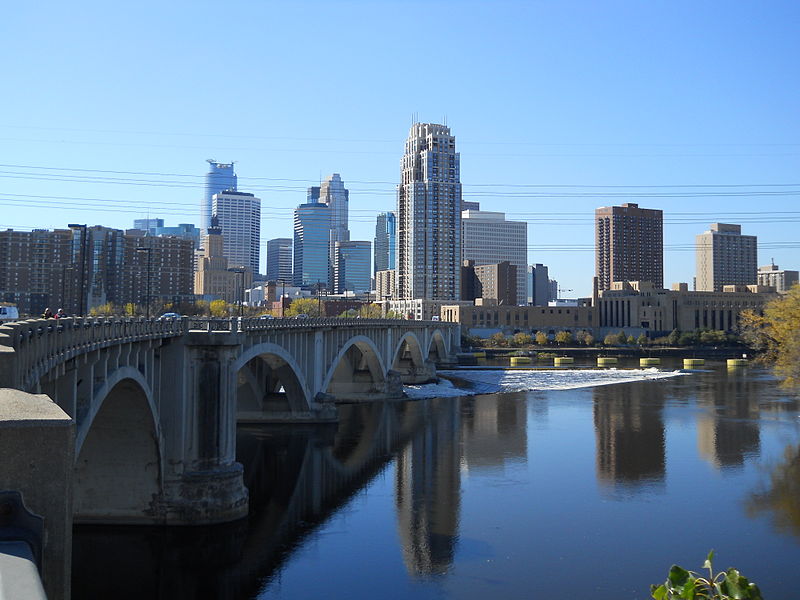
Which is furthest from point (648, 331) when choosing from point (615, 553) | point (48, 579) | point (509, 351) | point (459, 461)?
point (48, 579)

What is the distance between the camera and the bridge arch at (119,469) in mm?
29438

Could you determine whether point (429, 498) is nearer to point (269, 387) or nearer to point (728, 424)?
point (269, 387)

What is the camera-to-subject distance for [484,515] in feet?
109

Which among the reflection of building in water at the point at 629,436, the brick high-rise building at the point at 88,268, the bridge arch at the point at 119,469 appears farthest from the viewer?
the brick high-rise building at the point at 88,268

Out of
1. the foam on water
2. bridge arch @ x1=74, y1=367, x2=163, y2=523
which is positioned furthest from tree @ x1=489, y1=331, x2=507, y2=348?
bridge arch @ x1=74, y1=367, x2=163, y2=523

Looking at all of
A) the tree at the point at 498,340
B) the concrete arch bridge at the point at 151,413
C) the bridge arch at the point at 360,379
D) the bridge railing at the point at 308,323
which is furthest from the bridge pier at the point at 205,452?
the tree at the point at 498,340

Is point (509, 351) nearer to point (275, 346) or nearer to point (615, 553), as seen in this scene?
point (275, 346)

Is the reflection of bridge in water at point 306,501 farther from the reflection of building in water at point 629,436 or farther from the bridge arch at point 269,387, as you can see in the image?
the reflection of building in water at point 629,436

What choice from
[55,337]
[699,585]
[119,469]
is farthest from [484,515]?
[699,585]

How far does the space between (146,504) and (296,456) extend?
18194mm

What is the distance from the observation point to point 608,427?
58969 mm

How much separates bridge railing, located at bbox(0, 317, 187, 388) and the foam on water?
58.5 metres

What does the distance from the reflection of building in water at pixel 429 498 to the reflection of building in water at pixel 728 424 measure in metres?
15.3

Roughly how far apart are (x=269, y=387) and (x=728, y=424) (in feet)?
113
